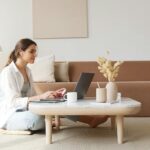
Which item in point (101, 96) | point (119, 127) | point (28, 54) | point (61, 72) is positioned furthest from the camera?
point (61, 72)

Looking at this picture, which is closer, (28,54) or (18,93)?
(18,93)

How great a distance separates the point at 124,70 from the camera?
495 cm

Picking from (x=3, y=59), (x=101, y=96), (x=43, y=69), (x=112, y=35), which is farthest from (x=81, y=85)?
(x=112, y=35)

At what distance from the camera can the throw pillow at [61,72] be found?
481 centimetres

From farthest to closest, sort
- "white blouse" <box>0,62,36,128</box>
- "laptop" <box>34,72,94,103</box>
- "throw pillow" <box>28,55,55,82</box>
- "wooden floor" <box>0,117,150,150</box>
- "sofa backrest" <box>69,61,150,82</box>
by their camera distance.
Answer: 1. "sofa backrest" <box>69,61,150,82</box>
2. "throw pillow" <box>28,55,55,82</box>
3. "white blouse" <box>0,62,36,128</box>
4. "laptop" <box>34,72,94,103</box>
5. "wooden floor" <box>0,117,150,150</box>

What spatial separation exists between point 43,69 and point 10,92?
1695 mm

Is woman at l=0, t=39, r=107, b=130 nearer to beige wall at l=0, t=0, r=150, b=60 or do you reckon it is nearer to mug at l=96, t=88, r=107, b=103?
A: mug at l=96, t=88, r=107, b=103

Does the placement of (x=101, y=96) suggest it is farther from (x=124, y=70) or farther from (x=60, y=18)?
(x=60, y=18)

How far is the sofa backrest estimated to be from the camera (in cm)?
493

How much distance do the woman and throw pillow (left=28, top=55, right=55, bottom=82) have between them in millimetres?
1303

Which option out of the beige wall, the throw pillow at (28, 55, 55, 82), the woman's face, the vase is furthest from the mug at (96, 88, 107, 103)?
the beige wall

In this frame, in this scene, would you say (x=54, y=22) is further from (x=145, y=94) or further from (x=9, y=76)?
(x=9, y=76)

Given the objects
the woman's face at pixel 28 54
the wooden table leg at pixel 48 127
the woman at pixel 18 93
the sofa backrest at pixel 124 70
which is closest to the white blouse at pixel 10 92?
the woman at pixel 18 93

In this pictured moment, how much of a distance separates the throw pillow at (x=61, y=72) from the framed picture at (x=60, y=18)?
1.87 feet
